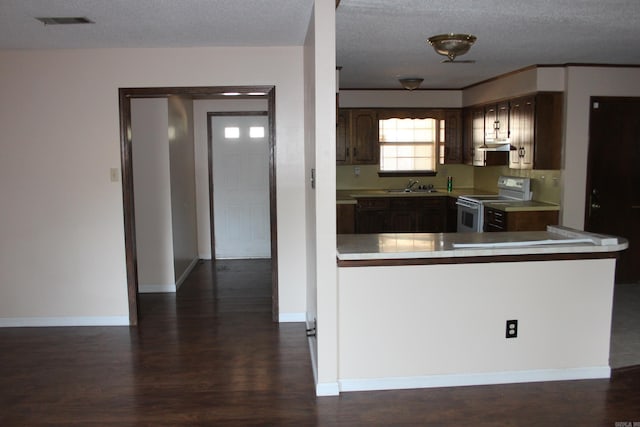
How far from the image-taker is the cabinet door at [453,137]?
736 centimetres

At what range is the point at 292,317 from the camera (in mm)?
4676

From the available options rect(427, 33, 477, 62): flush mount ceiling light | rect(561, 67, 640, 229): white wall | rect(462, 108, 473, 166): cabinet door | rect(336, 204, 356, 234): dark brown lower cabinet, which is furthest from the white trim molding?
rect(561, 67, 640, 229): white wall

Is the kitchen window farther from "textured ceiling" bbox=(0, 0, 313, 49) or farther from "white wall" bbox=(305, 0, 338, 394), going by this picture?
"white wall" bbox=(305, 0, 338, 394)

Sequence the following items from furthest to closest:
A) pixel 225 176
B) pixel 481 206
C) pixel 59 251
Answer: pixel 225 176
pixel 481 206
pixel 59 251

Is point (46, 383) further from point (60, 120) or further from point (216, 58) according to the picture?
point (216, 58)

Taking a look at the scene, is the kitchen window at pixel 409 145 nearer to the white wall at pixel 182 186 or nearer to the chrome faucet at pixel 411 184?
the chrome faucet at pixel 411 184

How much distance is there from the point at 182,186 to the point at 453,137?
11.9 ft

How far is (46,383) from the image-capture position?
348 cm

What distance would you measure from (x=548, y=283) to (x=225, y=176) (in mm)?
4791

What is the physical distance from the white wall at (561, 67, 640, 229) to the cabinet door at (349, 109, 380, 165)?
2.56 metres

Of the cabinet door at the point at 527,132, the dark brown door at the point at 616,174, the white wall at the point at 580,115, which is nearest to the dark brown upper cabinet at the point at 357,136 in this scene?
the cabinet door at the point at 527,132

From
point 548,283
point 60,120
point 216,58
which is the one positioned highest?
point 216,58

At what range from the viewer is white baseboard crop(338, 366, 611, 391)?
3.30 metres

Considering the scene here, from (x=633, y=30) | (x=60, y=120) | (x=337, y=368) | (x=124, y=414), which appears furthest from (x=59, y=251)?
(x=633, y=30)
